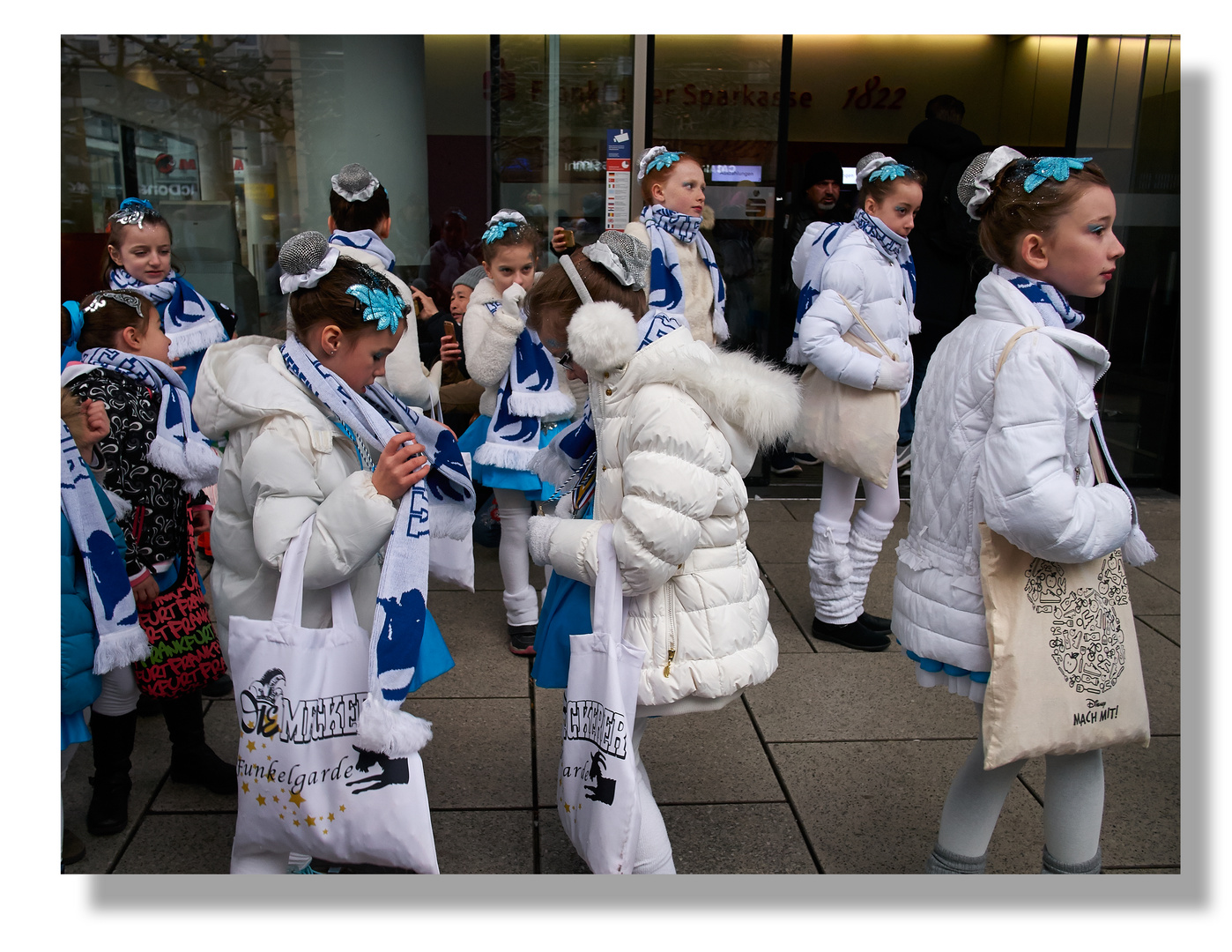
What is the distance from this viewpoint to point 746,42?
7.71 metres

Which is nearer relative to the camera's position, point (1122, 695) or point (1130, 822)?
point (1122, 695)

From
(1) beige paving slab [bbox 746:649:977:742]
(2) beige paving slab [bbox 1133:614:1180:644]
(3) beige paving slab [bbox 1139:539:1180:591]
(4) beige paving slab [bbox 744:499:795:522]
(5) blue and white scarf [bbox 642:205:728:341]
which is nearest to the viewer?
(1) beige paving slab [bbox 746:649:977:742]

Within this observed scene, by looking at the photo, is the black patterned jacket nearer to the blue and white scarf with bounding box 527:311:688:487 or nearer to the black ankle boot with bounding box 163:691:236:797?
the black ankle boot with bounding box 163:691:236:797

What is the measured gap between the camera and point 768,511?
7430 mm

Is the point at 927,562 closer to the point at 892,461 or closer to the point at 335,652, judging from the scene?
the point at 335,652

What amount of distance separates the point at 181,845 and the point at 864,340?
11.1 feet

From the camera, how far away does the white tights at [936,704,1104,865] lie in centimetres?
263

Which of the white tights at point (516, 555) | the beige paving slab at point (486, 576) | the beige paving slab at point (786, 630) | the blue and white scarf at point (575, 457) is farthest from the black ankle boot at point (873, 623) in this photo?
the blue and white scarf at point (575, 457)

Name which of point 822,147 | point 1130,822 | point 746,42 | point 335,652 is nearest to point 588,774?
point 335,652

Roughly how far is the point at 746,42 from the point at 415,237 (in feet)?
9.72

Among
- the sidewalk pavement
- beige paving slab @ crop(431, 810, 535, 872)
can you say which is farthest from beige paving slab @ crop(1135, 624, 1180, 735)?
beige paving slab @ crop(431, 810, 535, 872)

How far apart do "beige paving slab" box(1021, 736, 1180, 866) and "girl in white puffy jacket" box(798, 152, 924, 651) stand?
1.24 meters

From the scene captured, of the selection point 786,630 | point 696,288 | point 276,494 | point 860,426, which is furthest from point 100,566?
point 696,288

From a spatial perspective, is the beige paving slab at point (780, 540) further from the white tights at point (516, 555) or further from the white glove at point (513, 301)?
the white glove at point (513, 301)
